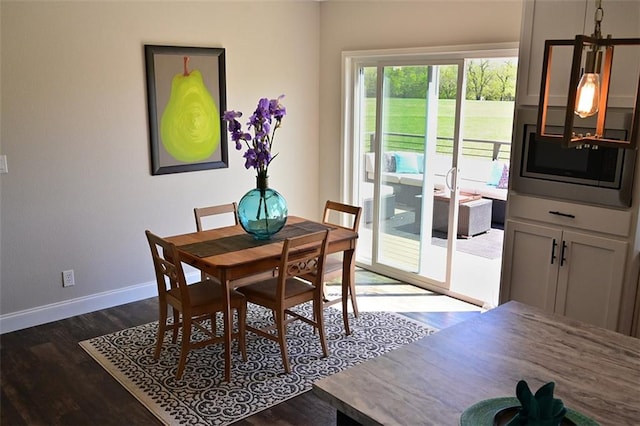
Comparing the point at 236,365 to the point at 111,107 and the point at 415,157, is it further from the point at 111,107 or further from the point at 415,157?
the point at 415,157

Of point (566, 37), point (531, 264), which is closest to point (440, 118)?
point (566, 37)

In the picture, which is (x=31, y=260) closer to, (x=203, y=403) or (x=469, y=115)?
(x=203, y=403)

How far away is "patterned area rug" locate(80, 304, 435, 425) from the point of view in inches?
120

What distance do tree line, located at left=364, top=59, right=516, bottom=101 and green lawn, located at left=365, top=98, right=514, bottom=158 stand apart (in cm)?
8

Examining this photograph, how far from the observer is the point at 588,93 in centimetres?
162

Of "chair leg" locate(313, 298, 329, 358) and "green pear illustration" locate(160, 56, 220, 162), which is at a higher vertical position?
"green pear illustration" locate(160, 56, 220, 162)

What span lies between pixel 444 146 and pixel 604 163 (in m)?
1.64

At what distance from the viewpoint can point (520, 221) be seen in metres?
3.68

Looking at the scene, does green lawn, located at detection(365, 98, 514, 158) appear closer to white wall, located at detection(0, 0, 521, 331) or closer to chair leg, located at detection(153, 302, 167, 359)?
white wall, located at detection(0, 0, 521, 331)

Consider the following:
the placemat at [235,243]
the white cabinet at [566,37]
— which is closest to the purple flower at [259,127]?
the placemat at [235,243]

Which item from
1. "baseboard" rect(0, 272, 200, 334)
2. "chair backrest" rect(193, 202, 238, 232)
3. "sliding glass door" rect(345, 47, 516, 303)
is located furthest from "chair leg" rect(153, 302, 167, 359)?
"sliding glass door" rect(345, 47, 516, 303)

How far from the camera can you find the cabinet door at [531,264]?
3547 mm

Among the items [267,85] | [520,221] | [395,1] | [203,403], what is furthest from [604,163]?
[267,85]

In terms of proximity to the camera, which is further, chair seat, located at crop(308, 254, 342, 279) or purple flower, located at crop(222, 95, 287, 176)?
chair seat, located at crop(308, 254, 342, 279)
